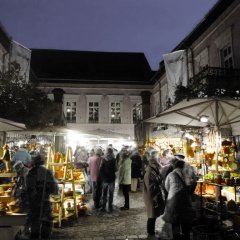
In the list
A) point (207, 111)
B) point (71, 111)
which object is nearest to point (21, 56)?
point (71, 111)

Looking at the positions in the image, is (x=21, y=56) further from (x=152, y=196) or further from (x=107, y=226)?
(x=152, y=196)

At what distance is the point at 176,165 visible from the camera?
243 inches

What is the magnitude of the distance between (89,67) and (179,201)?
95.6 feet

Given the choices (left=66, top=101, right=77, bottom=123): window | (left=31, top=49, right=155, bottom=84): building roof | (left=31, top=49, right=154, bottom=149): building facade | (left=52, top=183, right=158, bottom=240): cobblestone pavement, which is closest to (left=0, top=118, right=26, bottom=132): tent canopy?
(left=52, top=183, right=158, bottom=240): cobblestone pavement

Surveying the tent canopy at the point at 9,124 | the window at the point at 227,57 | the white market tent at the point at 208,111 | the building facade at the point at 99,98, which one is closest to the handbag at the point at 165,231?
the white market tent at the point at 208,111

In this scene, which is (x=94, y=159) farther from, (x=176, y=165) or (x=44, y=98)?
(x=44, y=98)

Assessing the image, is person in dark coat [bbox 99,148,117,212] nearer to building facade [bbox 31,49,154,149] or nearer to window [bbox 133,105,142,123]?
building facade [bbox 31,49,154,149]

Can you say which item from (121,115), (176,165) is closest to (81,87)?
(121,115)

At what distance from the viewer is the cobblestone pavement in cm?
701

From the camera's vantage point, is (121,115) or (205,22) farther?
(121,115)

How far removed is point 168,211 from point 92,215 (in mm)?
3740

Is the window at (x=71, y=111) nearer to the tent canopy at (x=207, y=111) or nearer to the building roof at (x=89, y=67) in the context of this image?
the building roof at (x=89, y=67)

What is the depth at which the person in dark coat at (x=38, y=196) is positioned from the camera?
20.7 feet

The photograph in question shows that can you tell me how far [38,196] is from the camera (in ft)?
20.9
